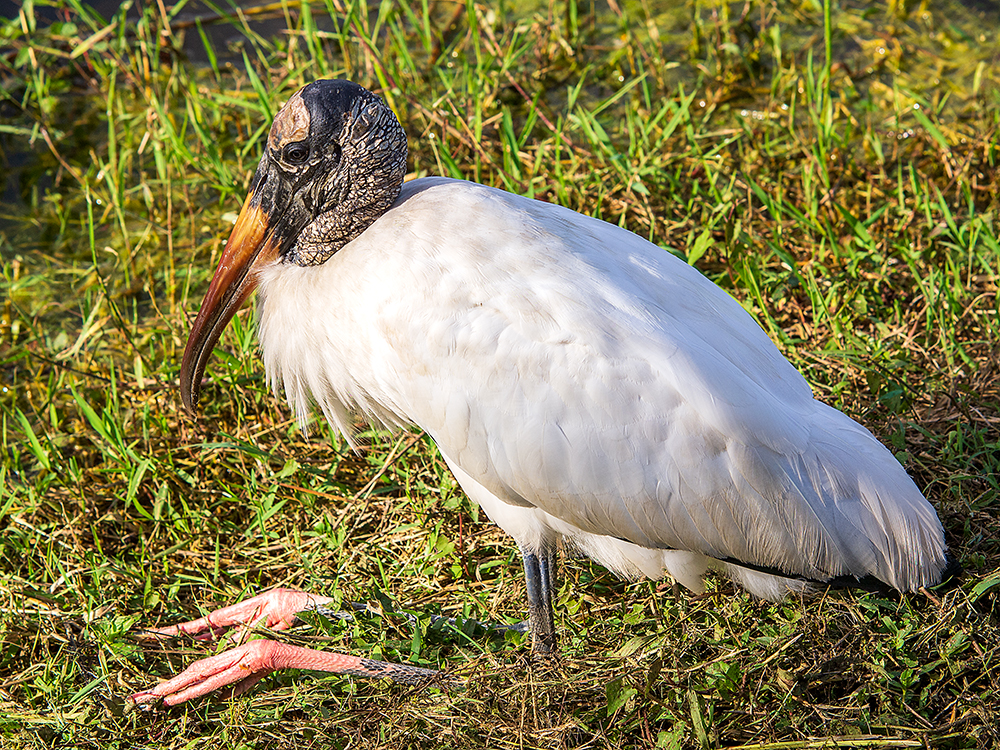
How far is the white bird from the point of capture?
2.18 meters

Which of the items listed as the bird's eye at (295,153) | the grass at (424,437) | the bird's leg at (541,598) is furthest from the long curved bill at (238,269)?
the bird's leg at (541,598)

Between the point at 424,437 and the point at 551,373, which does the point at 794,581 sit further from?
the point at 424,437

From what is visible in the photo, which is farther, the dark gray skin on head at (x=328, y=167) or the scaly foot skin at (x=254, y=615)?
the scaly foot skin at (x=254, y=615)

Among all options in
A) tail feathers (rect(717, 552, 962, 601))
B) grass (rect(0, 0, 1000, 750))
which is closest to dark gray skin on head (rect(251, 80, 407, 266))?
grass (rect(0, 0, 1000, 750))

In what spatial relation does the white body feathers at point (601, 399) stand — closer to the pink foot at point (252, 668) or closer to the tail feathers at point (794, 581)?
the tail feathers at point (794, 581)

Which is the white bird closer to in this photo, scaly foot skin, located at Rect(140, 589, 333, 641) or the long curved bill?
the long curved bill

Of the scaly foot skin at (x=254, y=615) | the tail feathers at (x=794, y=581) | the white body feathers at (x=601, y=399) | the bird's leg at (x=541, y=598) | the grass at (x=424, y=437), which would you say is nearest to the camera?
the white body feathers at (x=601, y=399)

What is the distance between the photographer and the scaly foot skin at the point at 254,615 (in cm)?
284

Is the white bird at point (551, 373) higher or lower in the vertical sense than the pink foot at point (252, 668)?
higher

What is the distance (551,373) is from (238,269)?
3.02 feet

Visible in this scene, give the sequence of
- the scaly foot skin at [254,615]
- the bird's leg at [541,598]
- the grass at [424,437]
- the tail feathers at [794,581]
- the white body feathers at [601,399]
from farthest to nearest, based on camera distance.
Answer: the scaly foot skin at [254,615] → the bird's leg at [541,598] → the grass at [424,437] → the tail feathers at [794,581] → the white body feathers at [601,399]

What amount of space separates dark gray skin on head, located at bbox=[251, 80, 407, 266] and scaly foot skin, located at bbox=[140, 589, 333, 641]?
0.94m

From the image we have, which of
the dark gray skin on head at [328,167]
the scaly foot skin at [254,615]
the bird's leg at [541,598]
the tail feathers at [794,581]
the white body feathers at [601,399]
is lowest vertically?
the scaly foot skin at [254,615]

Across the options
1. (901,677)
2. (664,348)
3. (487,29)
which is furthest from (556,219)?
(487,29)
